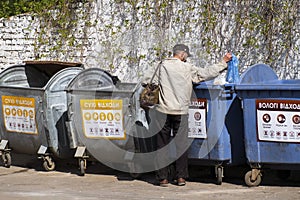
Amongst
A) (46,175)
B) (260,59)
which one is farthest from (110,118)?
(260,59)

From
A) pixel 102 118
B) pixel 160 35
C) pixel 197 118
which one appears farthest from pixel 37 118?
pixel 160 35

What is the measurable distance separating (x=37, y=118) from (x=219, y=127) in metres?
2.53

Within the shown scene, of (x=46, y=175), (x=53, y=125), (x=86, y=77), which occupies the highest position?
(x=86, y=77)

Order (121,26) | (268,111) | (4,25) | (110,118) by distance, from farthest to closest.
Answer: (4,25) → (121,26) → (110,118) → (268,111)

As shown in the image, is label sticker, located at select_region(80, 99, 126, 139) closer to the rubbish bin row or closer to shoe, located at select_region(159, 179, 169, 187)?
the rubbish bin row

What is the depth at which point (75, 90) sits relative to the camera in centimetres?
904

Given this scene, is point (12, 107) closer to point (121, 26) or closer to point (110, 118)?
point (110, 118)

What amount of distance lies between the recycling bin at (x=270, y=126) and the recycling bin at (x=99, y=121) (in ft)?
4.65

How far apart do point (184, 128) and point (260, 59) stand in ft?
9.97

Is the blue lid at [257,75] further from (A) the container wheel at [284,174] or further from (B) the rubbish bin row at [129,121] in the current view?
(A) the container wheel at [284,174]

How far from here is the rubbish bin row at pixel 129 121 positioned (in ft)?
26.1

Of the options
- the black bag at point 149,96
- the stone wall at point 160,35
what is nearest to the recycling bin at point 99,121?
the black bag at point 149,96

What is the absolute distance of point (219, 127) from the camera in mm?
8250

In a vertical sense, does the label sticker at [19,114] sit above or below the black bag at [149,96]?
below
